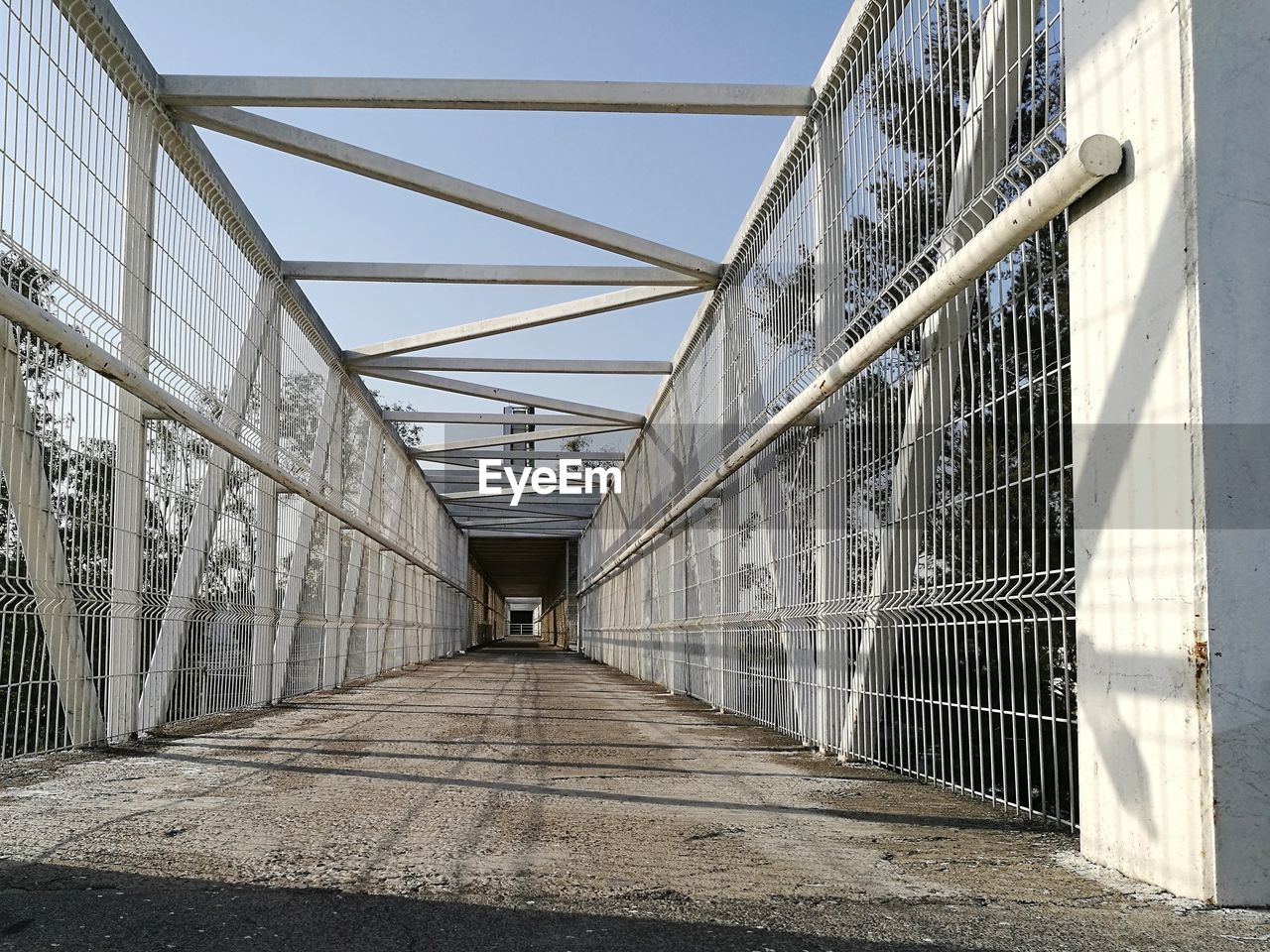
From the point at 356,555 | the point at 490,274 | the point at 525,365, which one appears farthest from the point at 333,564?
the point at 490,274

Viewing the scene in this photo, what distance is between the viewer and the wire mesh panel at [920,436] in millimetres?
4375

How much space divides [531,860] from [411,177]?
6.63 metres

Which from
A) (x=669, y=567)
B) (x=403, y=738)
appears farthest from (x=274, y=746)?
(x=669, y=567)

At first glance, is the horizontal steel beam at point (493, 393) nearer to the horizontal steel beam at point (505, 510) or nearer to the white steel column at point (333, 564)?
the white steel column at point (333, 564)

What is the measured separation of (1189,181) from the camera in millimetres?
3279

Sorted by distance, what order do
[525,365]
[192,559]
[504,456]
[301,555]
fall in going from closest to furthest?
[192,559]
[301,555]
[525,365]
[504,456]

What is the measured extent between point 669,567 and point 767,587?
6.36 meters

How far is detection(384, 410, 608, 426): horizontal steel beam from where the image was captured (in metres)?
19.8

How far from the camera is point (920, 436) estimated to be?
218 inches

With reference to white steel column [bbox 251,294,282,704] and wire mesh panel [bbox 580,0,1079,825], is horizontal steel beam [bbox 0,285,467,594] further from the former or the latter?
wire mesh panel [bbox 580,0,1079,825]

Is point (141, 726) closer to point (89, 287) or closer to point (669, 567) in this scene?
point (89, 287)

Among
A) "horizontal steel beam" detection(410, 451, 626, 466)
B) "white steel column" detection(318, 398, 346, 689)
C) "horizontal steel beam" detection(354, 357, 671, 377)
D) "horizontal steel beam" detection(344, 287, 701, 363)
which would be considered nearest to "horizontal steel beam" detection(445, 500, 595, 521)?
"horizontal steel beam" detection(410, 451, 626, 466)

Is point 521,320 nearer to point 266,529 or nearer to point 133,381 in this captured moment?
point 266,529

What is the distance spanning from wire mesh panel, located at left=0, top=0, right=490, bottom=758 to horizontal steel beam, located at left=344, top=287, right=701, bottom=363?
6.11 ft
